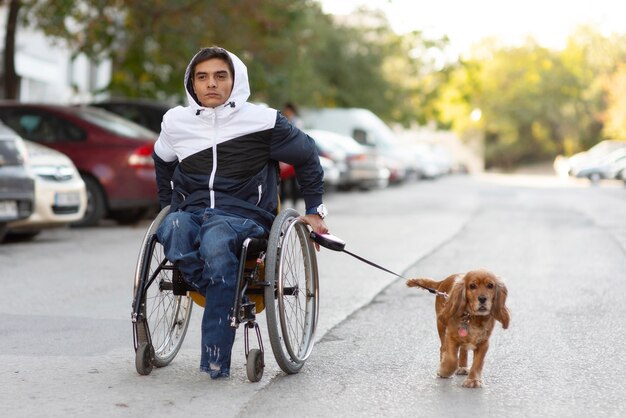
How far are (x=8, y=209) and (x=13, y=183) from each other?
0.90 feet

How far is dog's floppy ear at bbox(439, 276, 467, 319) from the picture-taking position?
5938 mm

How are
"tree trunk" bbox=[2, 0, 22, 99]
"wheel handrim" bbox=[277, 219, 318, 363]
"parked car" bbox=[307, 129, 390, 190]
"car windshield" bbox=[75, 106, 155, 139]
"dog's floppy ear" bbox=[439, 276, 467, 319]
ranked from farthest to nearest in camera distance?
"parked car" bbox=[307, 129, 390, 190] < "tree trunk" bbox=[2, 0, 22, 99] < "car windshield" bbox=[75, 106, 155, 139] < "wheel handrim" bbox=[277, 219, 318, 363] < "dog's floppy ear" bbox=[439, 276, 467, 319]

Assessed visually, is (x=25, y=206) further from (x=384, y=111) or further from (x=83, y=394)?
(x=384, y=111)

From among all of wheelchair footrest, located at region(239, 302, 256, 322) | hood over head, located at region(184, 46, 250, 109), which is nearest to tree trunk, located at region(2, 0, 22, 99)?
hood over head, located at region(184, 46, 250, 109)

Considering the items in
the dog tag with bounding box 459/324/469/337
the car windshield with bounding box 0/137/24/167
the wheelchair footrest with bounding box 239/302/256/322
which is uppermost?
the car windshield with bounding box 0/137/24/167

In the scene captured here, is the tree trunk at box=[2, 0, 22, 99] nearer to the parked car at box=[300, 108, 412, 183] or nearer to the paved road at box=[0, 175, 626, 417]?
the paved road at box=[0, 175, 626, 417]

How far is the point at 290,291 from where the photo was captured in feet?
20.4

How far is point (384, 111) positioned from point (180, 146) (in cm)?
4673

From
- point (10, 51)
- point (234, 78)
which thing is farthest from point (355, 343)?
point (10, 51)

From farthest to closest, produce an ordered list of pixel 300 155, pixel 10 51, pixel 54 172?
pixel 10 51
pixel 54 172
pixel 300 155

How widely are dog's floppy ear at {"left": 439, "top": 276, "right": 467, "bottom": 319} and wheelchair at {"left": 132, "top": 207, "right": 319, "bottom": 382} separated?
774 millimetres

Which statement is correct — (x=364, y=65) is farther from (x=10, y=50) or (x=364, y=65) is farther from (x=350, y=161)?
(x=10, y=50)

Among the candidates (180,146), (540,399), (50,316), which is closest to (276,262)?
(180,146)

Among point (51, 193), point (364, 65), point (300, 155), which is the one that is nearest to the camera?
point (300, 155)
